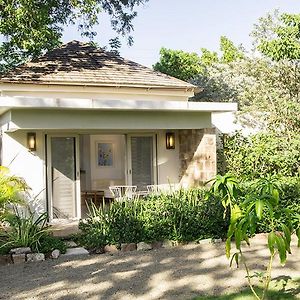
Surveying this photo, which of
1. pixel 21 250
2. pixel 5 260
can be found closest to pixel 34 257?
pixel 21 250

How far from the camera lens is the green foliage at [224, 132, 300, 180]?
14773 mm

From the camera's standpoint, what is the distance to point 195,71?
26.0 metres

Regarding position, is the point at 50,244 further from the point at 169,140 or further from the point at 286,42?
the point at 286,42

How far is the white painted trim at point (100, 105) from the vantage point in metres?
10.7

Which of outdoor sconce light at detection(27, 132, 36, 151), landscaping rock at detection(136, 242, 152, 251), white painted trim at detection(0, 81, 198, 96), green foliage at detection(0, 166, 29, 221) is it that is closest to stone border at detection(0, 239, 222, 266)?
landscaping rock at detection(136, 242, 152, 251)

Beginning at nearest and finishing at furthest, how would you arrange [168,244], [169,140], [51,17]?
1. [168,244]
2. [169,140]
3. [51,17]

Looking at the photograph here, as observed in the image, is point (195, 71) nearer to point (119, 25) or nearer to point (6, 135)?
point (119, 25)

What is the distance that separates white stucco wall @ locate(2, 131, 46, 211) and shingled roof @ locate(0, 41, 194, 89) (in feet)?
8.48

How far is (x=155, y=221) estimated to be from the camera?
964 cm

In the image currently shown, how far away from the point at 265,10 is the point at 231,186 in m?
Result: 15.4

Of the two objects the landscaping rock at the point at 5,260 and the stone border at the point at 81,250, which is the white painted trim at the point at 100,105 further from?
the landscaping rock at the point at 5,260

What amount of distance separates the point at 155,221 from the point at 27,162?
4.41 metres

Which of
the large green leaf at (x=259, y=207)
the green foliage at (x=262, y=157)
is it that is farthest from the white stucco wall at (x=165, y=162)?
the large green leaf at (x=259, y=207)

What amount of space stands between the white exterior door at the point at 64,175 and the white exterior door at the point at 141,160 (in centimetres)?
177
